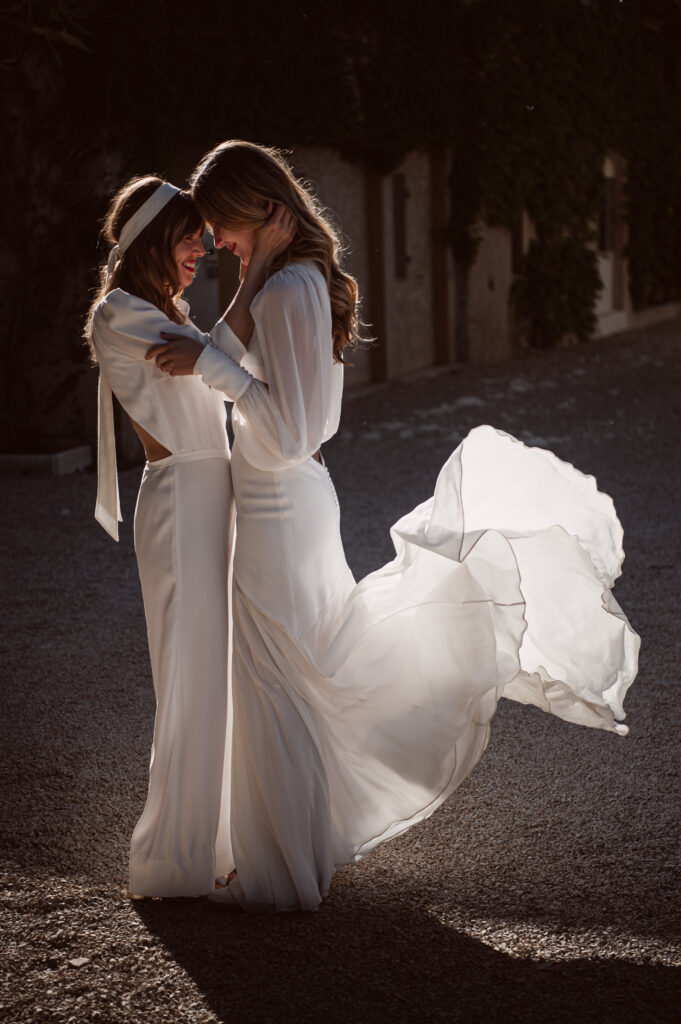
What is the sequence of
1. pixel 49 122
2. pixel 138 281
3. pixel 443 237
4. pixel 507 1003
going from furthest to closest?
1. pixel 443 237
2. pixel 49 122
3. pixel 138 281
4. pixel 507 1003

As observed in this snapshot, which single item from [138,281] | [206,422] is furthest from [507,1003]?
[138,281]

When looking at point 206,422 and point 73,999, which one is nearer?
point 73,999

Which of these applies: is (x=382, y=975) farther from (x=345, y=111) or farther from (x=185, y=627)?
(x=345, y=111)

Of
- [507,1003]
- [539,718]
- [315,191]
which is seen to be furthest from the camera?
[315,191]

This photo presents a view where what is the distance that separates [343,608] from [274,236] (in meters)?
0.94

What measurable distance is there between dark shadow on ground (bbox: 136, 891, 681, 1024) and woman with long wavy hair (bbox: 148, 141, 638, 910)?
13cm

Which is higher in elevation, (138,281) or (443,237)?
(138,281)

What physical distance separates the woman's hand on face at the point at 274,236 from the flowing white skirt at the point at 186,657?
1.66 feet

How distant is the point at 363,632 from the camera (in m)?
2.91

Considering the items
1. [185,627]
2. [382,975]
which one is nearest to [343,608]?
[185,627]

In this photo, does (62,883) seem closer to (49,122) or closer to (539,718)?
(539,718)

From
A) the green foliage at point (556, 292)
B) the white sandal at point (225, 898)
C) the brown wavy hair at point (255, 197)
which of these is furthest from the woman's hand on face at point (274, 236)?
the green foliage at point (556, 292)

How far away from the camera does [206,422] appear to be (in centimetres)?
294

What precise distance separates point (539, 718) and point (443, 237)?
38.5ft
